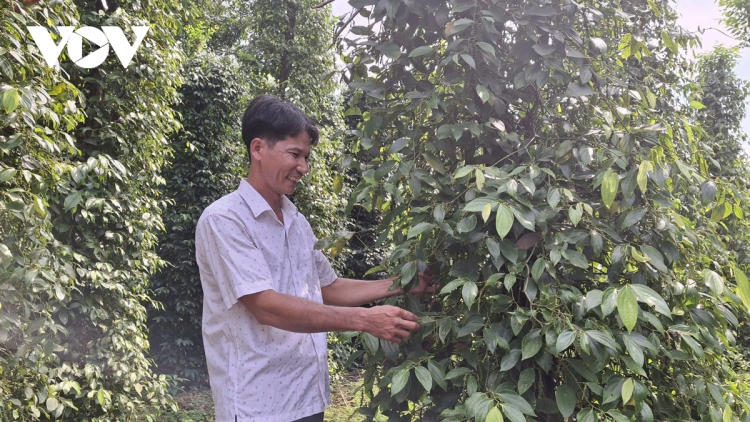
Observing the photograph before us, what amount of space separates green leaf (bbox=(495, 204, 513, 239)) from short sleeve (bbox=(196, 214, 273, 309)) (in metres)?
0.64

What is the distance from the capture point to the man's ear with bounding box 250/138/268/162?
5.96ft

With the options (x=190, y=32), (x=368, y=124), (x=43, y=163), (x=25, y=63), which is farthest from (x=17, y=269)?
(x=190, y=32)

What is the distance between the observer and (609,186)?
1283 mm

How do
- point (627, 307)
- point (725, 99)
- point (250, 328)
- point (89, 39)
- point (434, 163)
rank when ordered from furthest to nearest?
1. point (725, 99)
2. point (89, 39)
3. point (250, 328)
4. point (434, 163)
5. point (627, 307)

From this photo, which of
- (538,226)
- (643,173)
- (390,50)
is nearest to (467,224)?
(538,226)

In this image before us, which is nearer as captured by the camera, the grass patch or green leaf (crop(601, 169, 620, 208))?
green leaf (crop(601, 169, 620, 208))

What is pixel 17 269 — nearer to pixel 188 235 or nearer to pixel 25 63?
pixel 25 63

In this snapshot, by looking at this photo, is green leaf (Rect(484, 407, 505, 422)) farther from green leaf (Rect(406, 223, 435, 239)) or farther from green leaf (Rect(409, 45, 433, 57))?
green leaf (Rect(409, 45, 433, 57))

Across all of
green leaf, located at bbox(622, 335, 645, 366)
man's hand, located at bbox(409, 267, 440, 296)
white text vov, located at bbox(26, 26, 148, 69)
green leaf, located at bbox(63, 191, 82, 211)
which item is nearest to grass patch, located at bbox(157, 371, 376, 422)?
green leaf, located at bbox(63, 191, 82, 211)

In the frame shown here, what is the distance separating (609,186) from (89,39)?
2974 millimetres

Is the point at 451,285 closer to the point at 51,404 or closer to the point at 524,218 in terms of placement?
the point at 524,218

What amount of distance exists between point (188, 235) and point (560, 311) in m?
5.90

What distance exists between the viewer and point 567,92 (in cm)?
147

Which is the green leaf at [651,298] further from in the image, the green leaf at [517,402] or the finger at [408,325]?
the finger at [408,325]
